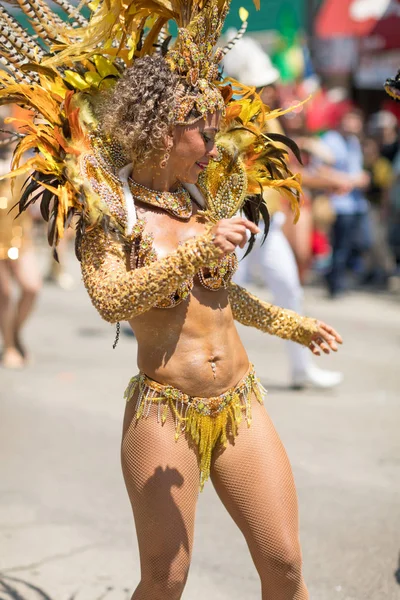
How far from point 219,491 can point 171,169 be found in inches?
39.7

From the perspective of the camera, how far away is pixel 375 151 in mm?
11742

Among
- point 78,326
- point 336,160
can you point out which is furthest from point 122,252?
point 336,160


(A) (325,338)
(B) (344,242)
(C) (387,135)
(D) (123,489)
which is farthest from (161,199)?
(C) (387,135)

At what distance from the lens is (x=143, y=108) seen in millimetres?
2566

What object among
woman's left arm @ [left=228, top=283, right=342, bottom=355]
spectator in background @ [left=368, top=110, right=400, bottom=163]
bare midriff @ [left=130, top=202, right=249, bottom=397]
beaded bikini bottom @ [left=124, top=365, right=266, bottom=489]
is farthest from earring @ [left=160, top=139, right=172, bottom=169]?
spectator in background @ [left=368, top=110, right=400, bottom=163]

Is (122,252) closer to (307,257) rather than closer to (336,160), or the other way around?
(307,257)

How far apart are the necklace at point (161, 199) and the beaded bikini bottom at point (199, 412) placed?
519mm

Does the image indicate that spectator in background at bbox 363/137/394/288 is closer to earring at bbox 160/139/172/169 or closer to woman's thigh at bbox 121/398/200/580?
earring at bbox 160/139/172/169

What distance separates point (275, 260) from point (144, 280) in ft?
11.7

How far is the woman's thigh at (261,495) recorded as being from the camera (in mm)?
2561

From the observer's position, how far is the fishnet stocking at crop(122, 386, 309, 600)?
8.28 feet

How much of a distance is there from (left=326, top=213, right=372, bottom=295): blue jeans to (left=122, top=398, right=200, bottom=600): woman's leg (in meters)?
7.97

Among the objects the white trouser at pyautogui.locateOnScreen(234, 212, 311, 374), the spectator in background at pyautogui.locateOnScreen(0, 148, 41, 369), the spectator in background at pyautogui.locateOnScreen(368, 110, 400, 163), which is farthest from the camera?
the spectator in background at pyautogui.locateOnScreen(368, 110, 400, 163)

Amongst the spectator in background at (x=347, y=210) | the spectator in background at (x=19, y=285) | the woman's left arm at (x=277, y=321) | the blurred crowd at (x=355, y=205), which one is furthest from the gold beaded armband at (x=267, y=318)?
the spectator in background at (x=347, y=210)
